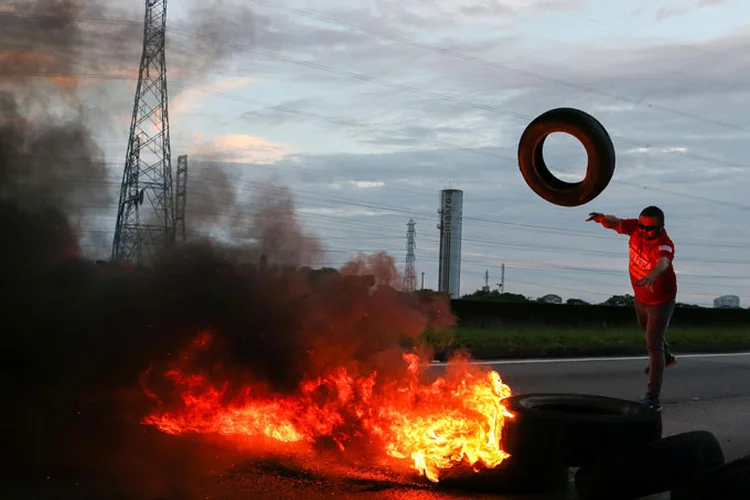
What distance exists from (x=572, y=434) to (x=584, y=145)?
313 centimetres

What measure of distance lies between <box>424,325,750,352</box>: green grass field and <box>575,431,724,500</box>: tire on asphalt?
8.27 metres

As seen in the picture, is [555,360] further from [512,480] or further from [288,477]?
[288,477]

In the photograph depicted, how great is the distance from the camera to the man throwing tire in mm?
7453

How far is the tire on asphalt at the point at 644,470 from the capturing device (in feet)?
16.6

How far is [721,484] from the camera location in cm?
469

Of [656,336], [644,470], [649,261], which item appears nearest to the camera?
[644,470]

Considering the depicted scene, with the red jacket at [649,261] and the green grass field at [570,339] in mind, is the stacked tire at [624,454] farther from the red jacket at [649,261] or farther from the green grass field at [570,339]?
the green grass field at [570,339]

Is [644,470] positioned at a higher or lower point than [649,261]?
lower

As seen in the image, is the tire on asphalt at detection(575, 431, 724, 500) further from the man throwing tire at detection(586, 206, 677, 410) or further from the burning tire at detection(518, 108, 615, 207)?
the burning tire at detection(518, 108, 615, 207)

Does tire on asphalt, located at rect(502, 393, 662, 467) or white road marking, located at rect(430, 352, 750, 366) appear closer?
tire on asphalt, located at rect(502, 393, 662, 467)

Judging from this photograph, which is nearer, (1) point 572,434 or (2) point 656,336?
(1) point 572,434

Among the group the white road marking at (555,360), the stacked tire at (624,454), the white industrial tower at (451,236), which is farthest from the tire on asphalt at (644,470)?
the white industrial tower at (451,236)

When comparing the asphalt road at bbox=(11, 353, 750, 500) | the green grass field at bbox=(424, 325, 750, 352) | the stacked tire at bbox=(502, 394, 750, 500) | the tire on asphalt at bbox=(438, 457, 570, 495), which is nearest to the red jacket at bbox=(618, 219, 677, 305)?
the asphalt road at bbox=(11, 353, 750, 500)

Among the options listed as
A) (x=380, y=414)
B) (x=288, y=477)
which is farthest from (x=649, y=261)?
(x=288, y=477)
